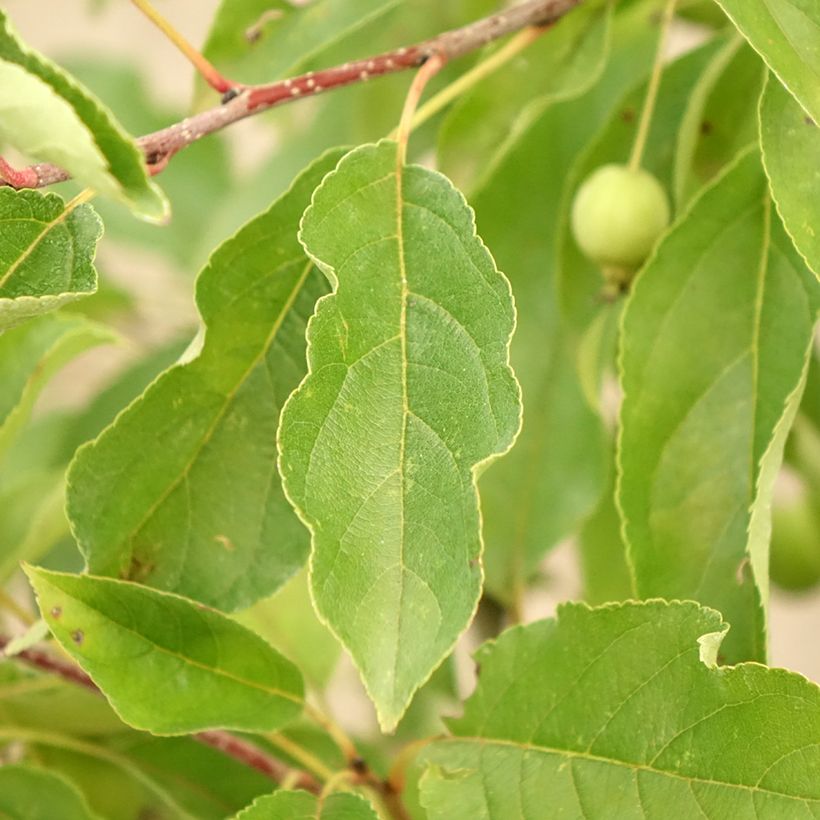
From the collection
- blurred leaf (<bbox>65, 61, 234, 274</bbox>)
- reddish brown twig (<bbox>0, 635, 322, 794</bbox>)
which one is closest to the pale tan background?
blurred leaf (<bbox>65, 61, 234, 274</bbox>)

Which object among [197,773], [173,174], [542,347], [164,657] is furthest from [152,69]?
[164,657]

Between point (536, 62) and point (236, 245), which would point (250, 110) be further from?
point (536, 62)

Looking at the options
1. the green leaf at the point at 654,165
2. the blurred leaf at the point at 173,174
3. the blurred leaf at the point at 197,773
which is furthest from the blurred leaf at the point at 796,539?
the blurred leaf at the point at 173,174

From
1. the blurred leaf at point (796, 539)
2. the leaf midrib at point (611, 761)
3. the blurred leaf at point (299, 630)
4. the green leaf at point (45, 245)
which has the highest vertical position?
the green leaf at point (45, 245)

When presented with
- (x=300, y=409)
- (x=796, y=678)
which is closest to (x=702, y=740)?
(x=796, y=678)

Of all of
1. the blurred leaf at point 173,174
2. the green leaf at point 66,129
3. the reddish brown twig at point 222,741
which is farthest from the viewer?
the blurred leaf at point 173,174

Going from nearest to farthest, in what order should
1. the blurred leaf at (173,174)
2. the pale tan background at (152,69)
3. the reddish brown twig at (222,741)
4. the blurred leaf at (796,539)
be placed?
the reddish brown twig at (222,741) < the blurred leaf at (796,539) < the blurred leaf at (173,174) < the pale tan background at (152,69)

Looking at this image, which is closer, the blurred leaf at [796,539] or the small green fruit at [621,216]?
the small green fruit at [621,216]

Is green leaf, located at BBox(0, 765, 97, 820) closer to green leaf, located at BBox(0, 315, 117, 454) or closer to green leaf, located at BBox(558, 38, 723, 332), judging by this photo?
green leaf, located at BBox(0, 315, 117, 454)

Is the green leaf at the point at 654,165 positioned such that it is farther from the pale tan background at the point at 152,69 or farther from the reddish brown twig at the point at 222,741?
the pale tan background at the point at 152,69
